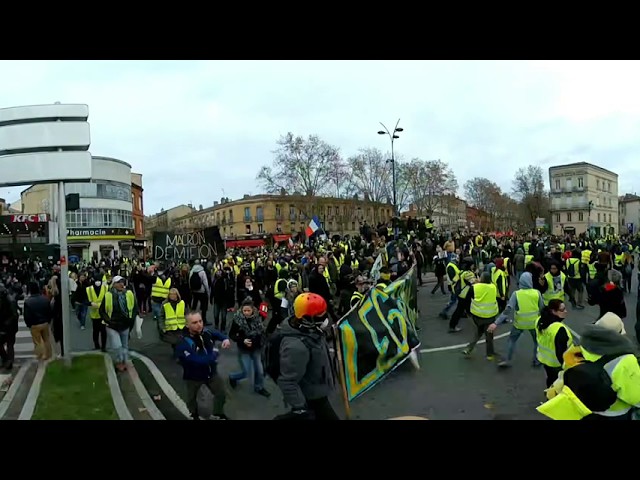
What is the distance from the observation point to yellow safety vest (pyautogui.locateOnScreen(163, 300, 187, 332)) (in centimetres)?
778

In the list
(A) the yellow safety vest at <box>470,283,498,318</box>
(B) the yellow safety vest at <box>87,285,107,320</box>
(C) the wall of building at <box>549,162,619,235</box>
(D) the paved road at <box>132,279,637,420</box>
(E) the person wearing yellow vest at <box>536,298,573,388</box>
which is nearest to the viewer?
(E) the person wearing yellow vest at <box>536,298,573,388</box>

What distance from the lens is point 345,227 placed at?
8112cm

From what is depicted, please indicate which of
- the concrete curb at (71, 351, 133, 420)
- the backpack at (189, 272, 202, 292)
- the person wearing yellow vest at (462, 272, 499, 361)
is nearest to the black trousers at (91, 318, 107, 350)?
the concrete curb at (71, 351, 133, 420)

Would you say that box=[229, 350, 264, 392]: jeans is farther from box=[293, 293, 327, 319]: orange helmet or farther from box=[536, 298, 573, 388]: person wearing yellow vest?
box=[536, 298, 573, 388]: person wearing yellow vest

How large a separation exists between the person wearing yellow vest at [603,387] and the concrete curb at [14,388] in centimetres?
657

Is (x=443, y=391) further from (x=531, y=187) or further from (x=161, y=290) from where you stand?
(x=531, y=187)

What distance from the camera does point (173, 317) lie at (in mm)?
7824

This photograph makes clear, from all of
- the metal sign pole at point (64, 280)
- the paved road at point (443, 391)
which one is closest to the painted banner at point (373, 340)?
the paved road at point (443, 391)

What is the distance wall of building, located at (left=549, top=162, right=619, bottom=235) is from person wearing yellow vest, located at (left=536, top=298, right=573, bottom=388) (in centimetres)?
7468

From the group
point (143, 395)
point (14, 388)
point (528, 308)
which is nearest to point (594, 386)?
point (528, 308)
